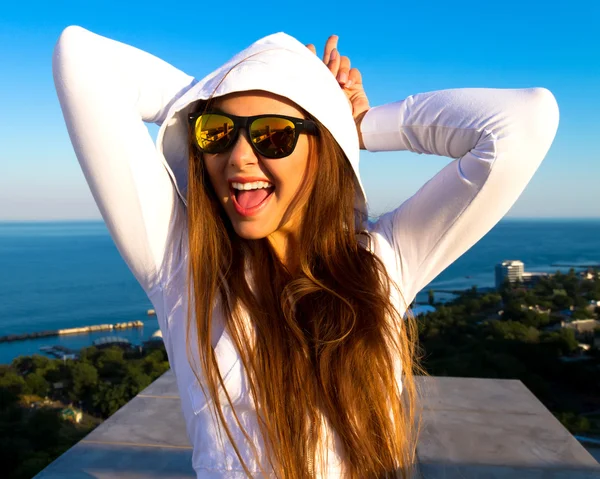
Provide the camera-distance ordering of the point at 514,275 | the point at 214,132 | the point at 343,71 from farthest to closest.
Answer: the point at 514,275 → the point at 343,71 → the point at 214,132

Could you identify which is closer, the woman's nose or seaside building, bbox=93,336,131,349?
the woman's nose

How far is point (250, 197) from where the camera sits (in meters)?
1.16

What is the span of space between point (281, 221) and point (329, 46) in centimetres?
54

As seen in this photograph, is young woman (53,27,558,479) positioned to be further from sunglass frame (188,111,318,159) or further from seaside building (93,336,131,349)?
seaside building (93,336,131,349)

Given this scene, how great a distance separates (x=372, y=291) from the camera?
47.0 inches

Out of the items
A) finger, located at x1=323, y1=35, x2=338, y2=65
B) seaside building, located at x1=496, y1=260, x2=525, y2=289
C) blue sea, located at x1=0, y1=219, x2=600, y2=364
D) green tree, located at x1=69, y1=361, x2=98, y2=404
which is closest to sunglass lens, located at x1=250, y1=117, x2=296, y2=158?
finger, located at x1=323, y1=35, x2=338, y2=65

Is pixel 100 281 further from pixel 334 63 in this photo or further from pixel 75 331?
pixel 334 63

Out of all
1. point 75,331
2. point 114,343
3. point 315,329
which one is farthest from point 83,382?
point 75,331

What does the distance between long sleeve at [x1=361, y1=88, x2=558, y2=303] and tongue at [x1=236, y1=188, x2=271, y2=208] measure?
0.31 m

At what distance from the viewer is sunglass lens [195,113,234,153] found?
113 centimetres

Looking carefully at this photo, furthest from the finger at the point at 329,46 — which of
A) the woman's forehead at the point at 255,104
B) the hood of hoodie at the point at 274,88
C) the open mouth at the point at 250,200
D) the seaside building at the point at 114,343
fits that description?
the seaside building at the point at 114,343

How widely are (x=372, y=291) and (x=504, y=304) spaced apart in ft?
34.5

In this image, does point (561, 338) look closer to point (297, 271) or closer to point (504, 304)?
point (504, 304)

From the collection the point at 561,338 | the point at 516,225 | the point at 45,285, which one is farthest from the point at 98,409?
the point at 516,225
